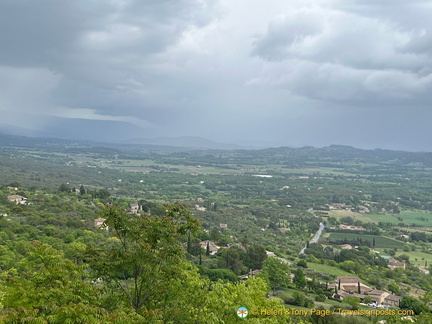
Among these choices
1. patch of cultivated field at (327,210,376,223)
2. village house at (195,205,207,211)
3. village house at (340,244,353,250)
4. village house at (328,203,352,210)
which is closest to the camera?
village house at (340,244,353,250)

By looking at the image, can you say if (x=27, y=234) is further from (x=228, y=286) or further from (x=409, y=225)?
(x=409, y=225)

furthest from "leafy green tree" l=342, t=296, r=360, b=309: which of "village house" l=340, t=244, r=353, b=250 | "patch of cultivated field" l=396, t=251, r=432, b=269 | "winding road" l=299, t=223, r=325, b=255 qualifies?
"village house" l=340, t=244, r=353, b=250

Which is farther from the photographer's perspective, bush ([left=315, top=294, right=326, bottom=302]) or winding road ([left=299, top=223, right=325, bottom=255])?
winding road ([left=299, top=223, right=325, bottom=255])

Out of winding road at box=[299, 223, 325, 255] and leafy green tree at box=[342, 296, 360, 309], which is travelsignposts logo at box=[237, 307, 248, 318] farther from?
winding road at box=[299, 223, 325, 255]

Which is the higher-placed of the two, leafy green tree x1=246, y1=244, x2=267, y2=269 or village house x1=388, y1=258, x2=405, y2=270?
leafy green tree x1=246, y1=244, x2=267, y2=269

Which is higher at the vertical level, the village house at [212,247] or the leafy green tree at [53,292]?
the leafy green tree at [53,292]

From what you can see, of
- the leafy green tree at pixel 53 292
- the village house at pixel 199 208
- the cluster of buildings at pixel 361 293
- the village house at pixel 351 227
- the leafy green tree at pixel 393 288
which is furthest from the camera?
the village house at pixel 199 208

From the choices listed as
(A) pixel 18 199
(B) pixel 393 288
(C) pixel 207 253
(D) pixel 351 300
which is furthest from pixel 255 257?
(A) pixel 18 199

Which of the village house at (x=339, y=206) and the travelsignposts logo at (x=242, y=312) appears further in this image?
the village house at (x=339, y=206)

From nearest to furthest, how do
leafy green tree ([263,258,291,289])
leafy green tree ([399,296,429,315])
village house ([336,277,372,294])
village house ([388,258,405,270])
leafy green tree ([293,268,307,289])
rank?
leafy green tree ([399,296,429,315]) < leafy green tree ([263,258,291,289]) < leafy green tree ([293,268,307,289]) < village house ([336,277,372,294]) < village house ([388,258,405,270])

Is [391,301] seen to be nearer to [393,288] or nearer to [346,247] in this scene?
[393,288]

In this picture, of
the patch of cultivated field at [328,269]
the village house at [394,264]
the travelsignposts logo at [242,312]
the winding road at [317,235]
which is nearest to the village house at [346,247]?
the winding road at [317,235]

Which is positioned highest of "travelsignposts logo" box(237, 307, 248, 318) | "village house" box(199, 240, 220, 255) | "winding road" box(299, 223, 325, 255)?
"travelsignposts logo" box(237, 307, 248, 318)

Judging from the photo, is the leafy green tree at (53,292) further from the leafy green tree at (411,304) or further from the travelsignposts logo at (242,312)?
the leafy green tree at (411,304)
